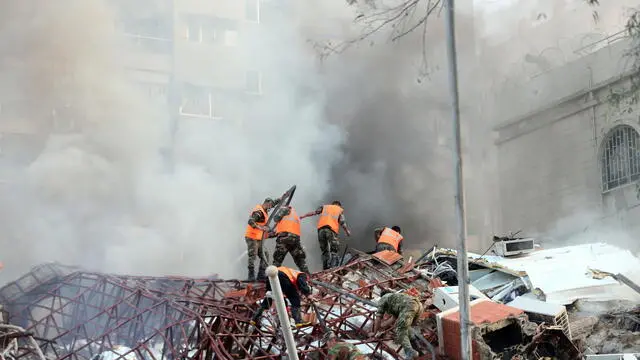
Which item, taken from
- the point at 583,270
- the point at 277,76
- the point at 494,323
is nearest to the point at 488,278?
the point at 583,270

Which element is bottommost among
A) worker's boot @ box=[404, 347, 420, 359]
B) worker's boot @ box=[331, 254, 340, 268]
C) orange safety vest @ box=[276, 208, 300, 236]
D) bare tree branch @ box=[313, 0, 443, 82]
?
worker's boot @ box=[404, 347, 420, 359]

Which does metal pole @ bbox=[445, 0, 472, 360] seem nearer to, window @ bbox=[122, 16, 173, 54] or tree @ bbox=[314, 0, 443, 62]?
tree @ bbox=[314, 0, 443, 62]

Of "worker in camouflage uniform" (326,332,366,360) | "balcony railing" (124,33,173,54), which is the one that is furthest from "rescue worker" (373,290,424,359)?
"balcony railing" (124,33,173,54)

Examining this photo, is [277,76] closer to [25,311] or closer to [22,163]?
[22,163]

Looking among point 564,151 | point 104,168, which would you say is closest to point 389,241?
point 104,168

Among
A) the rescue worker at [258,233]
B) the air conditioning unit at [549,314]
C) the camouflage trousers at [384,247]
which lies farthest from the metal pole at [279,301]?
the camouflage trousers at [384,247]

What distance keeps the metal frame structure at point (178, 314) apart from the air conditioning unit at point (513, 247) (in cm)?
235

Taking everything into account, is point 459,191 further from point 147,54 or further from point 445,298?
point 147,54

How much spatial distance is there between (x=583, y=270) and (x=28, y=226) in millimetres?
8810

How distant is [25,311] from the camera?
7820mm

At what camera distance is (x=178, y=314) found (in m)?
7.30

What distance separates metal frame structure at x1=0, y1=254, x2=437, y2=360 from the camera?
6555 millimetres

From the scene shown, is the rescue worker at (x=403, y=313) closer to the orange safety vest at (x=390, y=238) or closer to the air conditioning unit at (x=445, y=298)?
the air conditioning unit at (x=445, y=298)

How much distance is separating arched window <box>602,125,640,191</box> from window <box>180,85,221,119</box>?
9.18m
